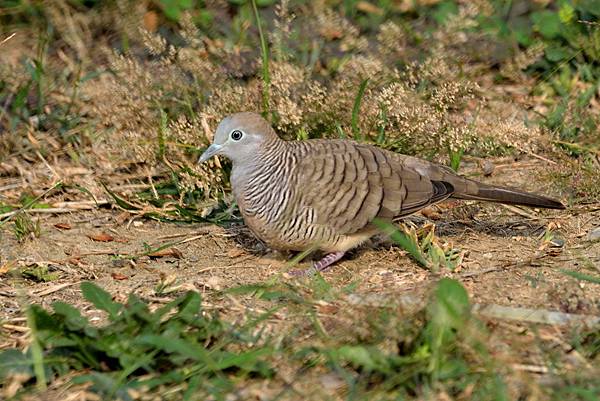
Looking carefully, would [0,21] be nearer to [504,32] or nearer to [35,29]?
[35,29]

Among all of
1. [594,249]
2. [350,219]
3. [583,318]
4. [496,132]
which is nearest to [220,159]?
[350,219]

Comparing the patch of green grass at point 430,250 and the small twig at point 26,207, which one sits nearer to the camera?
the patch of green grass at point 430,250

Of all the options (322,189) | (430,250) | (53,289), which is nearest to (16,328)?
(53,289)

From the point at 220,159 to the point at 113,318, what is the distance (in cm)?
201

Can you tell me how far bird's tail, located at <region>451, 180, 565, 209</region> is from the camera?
4.84m

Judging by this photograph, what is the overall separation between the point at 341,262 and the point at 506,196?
33.8 inches

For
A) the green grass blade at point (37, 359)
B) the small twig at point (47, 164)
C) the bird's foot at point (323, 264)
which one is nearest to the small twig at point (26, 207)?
the small twig at point (47, 164)

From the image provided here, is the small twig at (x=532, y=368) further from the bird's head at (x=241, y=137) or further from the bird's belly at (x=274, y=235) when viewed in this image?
the bird's head at (x=241, y=137)

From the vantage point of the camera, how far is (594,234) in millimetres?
4945

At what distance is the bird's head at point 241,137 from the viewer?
189 inches

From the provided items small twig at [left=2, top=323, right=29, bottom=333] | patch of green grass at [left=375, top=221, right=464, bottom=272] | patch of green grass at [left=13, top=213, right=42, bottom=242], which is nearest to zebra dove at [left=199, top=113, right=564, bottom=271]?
patch of green grass at [left=375, top=221, right=464, bottom=272]

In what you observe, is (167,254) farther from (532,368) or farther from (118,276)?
(532,368)

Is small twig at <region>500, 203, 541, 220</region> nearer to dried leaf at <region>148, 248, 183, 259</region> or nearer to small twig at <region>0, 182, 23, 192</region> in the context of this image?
dried leaf at <region>148, 248, 183, 259</region>

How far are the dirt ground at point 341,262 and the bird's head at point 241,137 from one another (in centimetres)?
55
